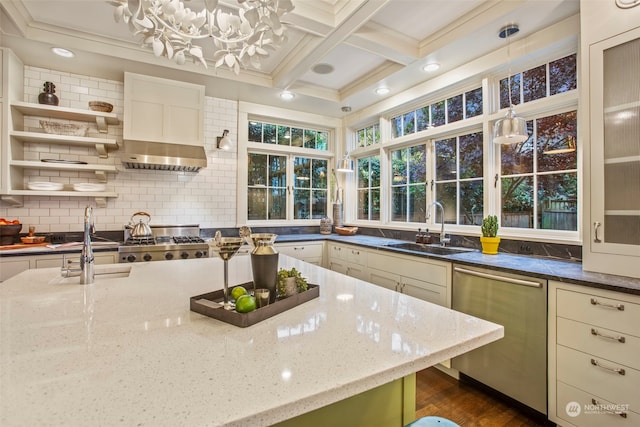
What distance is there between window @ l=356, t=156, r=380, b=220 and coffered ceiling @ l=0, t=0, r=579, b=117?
3.63 ft

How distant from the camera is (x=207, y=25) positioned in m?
1.58

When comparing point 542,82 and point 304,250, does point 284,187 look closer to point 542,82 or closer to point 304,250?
point 304,250

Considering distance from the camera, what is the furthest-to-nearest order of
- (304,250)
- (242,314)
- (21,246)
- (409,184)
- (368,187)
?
(368,187), (304,250), (409,184), (21,246), (242,314)

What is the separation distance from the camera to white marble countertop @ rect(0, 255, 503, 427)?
591 millimetres

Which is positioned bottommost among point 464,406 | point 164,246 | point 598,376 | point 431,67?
point 464,406

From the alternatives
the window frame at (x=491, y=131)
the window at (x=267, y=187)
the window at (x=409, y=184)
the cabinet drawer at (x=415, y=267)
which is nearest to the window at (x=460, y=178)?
the window frame at (x=491, y=131)

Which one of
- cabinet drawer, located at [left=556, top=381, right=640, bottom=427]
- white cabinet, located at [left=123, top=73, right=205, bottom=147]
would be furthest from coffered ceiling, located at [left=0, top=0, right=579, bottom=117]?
cabinet drawer, located at [left=556, top=381, right=640, bottom=427]

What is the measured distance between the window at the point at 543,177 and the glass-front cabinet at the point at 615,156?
0.57m

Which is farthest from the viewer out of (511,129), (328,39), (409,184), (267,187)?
(267,187)

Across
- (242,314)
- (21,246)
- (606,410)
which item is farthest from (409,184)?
(21,246)

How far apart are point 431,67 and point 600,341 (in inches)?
101

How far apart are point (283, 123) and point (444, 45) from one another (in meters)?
2.46

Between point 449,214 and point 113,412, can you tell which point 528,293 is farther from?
point 113,412

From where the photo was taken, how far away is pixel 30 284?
1.50 m
